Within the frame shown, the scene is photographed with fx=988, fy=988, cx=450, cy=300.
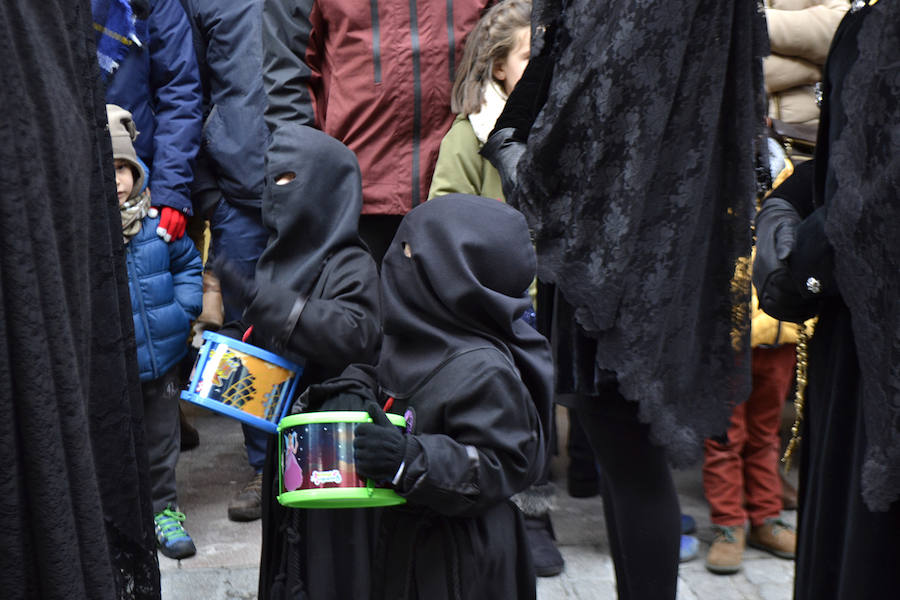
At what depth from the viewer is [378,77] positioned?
3.30m

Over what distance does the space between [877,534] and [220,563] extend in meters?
2.33

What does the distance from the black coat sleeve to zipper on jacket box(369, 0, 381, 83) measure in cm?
160

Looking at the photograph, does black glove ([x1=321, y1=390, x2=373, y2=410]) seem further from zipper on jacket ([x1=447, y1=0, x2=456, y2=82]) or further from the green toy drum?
zipper on jacket ([x1=447, y1=0, x2=456, y2=82])

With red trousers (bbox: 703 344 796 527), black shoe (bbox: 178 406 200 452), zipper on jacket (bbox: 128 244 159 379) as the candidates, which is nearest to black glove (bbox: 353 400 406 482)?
zipper on jacket (bbox: 128 244 159 379)

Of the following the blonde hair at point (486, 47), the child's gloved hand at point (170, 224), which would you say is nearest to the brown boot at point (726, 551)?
the blonde hair at point (486, 47)

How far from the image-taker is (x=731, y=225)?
2297mm

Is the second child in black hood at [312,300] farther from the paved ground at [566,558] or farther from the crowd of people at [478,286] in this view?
→ the paved ground at [566,558]

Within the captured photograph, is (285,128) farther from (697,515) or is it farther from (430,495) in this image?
(697,515)

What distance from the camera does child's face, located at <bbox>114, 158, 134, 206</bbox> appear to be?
11.3 feet

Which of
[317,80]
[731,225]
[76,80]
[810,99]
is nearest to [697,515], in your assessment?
[810,99]

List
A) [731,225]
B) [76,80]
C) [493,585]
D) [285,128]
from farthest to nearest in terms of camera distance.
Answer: [285,128]
[731,225]
[493,585]
[76,80]

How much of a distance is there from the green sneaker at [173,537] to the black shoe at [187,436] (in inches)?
46.8

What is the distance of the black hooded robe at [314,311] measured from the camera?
2.29 m

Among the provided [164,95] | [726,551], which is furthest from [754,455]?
[164,95]
